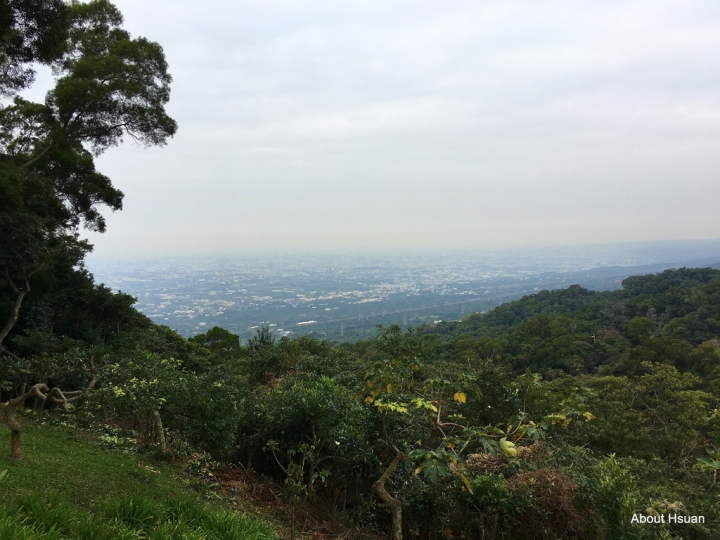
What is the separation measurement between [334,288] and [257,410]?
86.3 metres

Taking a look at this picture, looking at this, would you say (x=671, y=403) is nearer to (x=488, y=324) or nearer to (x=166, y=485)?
(x=166, y=485)

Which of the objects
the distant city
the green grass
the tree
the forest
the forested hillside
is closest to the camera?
the green grass

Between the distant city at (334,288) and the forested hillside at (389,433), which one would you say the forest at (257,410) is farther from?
the distant city at (334,288)

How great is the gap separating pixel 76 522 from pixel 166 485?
2272 mm

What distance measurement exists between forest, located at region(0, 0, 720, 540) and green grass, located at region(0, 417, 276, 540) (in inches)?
1.3

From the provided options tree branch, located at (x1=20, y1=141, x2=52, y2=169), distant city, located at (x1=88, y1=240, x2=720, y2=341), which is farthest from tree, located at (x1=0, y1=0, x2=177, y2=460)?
distant city, located at (x1=88, y1=240, x2=720, y2=341)

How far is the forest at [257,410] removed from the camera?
4.04 metres

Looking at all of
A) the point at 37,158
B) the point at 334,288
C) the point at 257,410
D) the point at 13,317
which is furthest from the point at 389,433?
the point at 334,288

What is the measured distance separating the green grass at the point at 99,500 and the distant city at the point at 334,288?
22052mm

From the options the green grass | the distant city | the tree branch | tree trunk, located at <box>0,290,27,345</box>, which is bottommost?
the distant city

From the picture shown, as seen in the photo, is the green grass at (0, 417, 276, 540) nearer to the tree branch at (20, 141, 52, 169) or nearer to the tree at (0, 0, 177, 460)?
the tree at (0, 0, 177, 460)

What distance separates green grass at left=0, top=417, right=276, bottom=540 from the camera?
2.75 metres

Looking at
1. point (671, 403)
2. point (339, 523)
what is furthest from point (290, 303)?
point (339, 523)

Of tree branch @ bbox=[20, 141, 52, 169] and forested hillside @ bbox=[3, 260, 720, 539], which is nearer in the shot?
forested hillside @ bbox=[3, 260, 720, 539]
